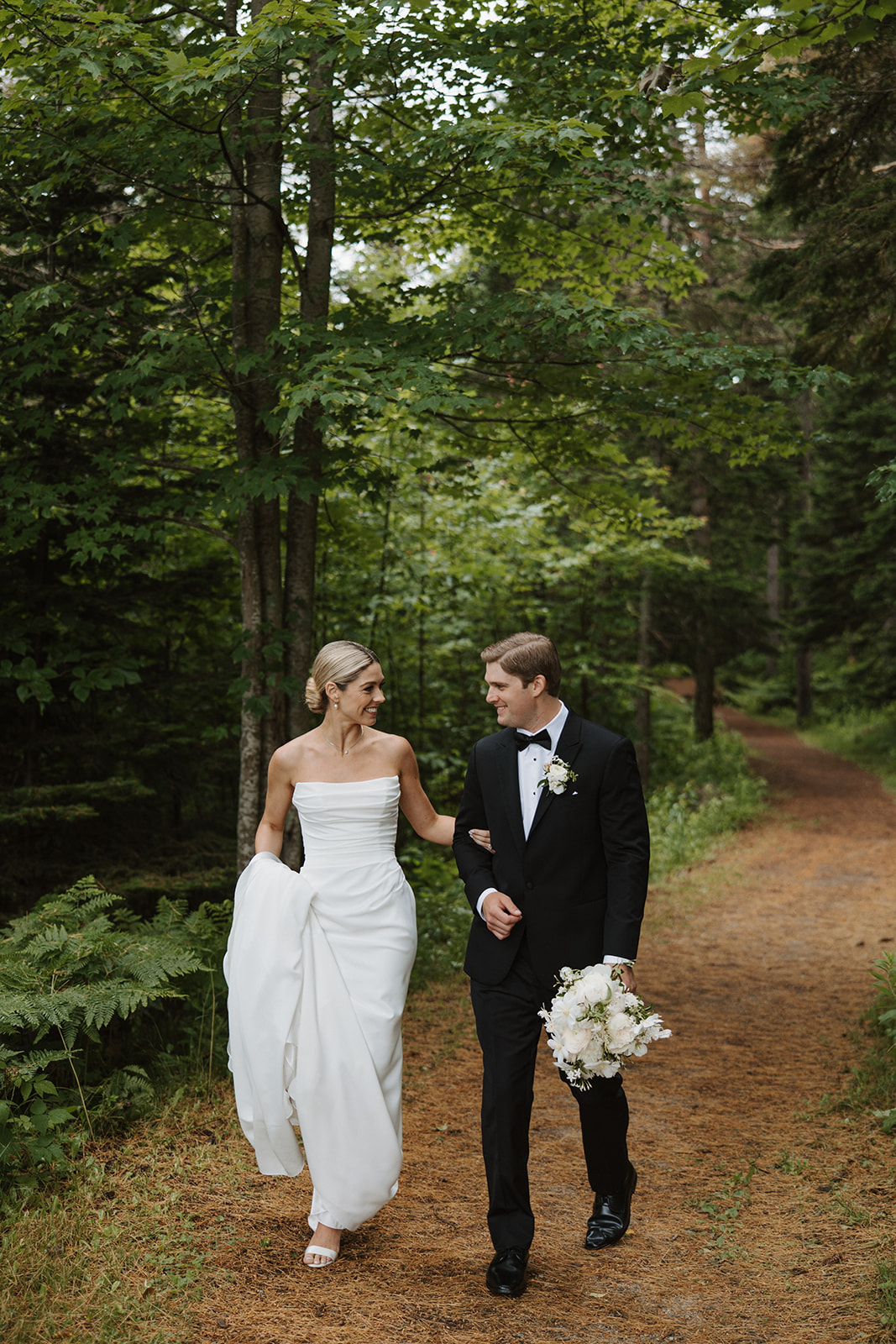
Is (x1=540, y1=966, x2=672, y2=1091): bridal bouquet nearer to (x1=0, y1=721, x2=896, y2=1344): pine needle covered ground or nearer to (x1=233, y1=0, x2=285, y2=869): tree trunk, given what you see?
(x1=0, y1=721, x2=896, y2=1344): pine needle covered ground

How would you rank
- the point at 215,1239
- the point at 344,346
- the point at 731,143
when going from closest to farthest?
1. the point at 215,1239
2. the point at 344,346
3. the point at 731,143

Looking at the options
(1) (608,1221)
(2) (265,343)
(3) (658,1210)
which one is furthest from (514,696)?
(2) (265,343)

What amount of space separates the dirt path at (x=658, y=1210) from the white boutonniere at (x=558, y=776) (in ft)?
5.81

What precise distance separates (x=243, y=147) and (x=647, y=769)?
1254 centimetres

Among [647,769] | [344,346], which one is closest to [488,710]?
[647,769]

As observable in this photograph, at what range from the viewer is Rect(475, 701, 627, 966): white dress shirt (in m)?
3.80

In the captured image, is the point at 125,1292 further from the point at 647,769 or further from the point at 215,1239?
the point at 647,769

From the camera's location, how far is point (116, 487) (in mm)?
7531

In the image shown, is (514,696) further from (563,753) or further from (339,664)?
(339,664)

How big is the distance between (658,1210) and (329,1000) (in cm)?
178

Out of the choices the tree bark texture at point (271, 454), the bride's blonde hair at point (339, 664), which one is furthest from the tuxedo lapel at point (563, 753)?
the tree bark texture at point (271, 454)

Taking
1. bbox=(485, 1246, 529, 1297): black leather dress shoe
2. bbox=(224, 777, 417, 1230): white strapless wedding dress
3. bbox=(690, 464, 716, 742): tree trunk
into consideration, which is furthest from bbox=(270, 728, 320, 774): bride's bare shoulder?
bbox=(690, 464, 716, 742): tree trunk

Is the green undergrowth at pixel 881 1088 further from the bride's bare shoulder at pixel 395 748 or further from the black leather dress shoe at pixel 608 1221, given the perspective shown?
the bride's bare shoulder at pixel 395 748

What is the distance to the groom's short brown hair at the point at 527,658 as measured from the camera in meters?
3.72
